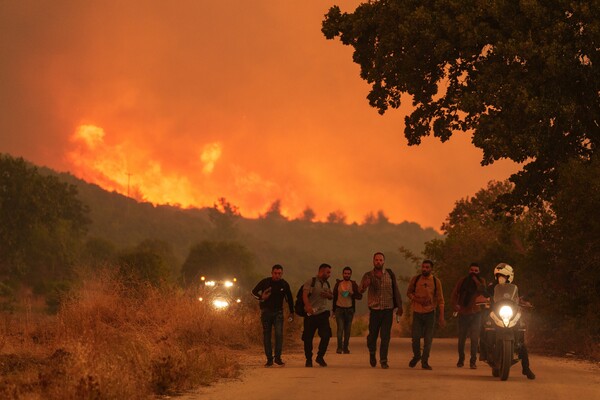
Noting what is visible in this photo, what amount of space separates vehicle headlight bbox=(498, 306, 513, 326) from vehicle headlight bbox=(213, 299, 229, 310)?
1137 centimetres

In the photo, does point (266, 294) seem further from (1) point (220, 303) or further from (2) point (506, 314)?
(1) point (220, 303)

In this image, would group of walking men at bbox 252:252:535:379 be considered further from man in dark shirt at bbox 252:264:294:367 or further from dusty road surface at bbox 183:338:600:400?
dusty road surface at bbox 183:338:600:400

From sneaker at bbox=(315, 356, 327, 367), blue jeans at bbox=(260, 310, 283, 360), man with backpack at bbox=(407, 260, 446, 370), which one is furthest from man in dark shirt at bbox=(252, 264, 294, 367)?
man with backpack at bbox=(407, 260, 446, 370)

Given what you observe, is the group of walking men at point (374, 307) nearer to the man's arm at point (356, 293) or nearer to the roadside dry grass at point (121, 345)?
the roadside dry grass at point (121, 345)

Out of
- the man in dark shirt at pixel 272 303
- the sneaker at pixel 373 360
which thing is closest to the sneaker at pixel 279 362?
the man in dark shirt at pixel 272 303

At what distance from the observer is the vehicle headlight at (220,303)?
1148 inches

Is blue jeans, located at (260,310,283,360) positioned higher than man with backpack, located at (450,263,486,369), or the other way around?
man with backpack, located at (450,263,486,369)

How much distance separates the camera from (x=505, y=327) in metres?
18.6

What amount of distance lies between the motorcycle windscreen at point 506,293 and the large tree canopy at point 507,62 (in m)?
9.12

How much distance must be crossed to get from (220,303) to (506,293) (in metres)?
12.3

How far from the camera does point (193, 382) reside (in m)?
17.6

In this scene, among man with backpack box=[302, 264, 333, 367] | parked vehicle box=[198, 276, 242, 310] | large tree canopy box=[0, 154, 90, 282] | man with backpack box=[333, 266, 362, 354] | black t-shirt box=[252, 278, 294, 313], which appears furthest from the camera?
large tree canopy box=[0, 154, 90, 282]

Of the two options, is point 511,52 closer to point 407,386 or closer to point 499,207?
point 499,207

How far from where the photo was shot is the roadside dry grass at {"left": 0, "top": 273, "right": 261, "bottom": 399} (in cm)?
1532
